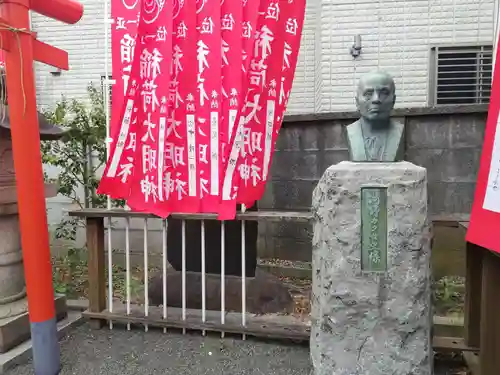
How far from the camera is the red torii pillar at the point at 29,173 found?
2854 mm

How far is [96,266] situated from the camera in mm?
3934

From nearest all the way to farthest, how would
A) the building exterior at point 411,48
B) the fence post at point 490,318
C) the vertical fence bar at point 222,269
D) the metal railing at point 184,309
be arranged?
the fence post at point 490,318
the metal railing at point 184,309
the vertical fence bar at point 222,269
the building exterior at point 411,48

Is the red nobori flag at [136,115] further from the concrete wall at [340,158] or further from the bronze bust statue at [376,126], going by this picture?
the concrete wall at [340,158]

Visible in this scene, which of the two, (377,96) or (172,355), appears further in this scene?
(172,355)

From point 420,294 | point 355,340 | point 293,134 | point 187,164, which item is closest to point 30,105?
point 187,164

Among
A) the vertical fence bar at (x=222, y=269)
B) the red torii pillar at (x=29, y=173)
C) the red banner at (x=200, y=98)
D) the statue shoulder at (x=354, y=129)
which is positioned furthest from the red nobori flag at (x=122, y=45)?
the statue shoulder at (x=354, y=129)

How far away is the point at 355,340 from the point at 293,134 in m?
3.34

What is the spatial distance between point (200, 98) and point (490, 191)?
2204 mm

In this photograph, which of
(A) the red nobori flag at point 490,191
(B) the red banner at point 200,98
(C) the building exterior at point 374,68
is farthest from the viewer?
(C) the building exterior at point 374,68

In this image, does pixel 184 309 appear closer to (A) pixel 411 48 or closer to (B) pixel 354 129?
(B) pixel 354 129

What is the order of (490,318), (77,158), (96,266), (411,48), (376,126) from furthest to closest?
(77,158)
(411,48)
(96,266)
(376,126)
(490,318)

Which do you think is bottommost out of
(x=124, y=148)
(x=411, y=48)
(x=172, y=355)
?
(x=172, y=355)

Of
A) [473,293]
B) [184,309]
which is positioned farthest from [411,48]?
[184,309]

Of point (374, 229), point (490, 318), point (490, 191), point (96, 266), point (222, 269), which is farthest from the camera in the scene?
point (96, 266)
